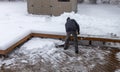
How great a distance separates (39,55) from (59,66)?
1.28 metres

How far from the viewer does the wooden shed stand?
14.1 meters

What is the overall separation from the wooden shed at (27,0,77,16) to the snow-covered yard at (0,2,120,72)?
66 cm

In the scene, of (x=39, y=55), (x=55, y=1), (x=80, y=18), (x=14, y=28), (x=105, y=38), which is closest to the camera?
(x=39, y=55)

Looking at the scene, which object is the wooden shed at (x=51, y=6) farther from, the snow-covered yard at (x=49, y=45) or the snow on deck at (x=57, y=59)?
the snow on deck at (x=57, y=59)

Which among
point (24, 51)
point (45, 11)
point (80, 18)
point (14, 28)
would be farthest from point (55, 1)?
point (24, 51)

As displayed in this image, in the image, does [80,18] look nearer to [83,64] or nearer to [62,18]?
[62,18]

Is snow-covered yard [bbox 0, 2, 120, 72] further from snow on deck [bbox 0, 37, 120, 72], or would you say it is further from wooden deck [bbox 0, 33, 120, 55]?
wooden deck [bbox 0, 33, 120, 55]

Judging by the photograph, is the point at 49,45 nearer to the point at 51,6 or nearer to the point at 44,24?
the point at 44,24

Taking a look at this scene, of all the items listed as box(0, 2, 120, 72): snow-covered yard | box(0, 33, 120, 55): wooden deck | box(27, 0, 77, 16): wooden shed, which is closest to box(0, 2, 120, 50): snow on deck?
box(0, 2, 120, 72): snow-covered yard

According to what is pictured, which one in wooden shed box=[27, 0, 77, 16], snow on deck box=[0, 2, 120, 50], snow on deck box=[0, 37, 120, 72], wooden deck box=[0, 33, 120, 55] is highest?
wooden shed box=[27, 0, 77, 16]

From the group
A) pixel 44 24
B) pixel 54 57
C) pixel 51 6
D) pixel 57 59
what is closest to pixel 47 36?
pixel 44 24

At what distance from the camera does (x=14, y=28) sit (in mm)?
11180

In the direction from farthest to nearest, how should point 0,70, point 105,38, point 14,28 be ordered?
point 14,28 → point 105,38 → point 0,70

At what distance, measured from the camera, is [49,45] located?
9.41m
